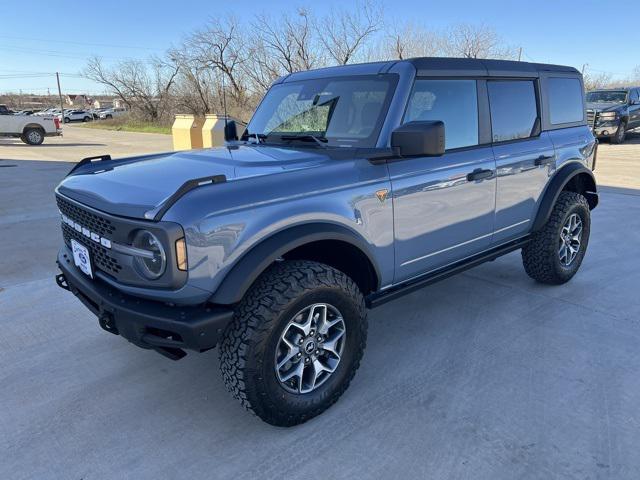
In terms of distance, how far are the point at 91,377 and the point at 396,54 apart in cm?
2527

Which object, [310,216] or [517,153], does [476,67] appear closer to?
[517,153]

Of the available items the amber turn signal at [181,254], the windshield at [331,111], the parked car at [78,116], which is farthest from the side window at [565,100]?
the parked car at [78,116]

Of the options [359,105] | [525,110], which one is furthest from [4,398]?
[525,110]

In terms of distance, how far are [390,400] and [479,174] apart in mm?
1645

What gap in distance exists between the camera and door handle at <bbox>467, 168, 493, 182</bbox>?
3.24 meters

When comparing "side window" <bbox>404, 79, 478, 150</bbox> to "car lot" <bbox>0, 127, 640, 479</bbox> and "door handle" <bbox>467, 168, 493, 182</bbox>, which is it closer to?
"door handle" <bbox>467, 168, 493, 182</bbox>

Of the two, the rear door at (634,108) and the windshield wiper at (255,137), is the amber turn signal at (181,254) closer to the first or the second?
the windshield wiper at (255,137)

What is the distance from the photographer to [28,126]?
20125mm

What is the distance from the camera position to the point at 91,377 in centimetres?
297

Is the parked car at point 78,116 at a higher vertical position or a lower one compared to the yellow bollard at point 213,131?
higher

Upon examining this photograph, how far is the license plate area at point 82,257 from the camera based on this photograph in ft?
8.31

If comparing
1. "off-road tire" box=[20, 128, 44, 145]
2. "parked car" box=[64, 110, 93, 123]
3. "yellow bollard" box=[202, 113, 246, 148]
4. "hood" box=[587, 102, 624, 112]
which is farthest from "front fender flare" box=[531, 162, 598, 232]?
"parked car" box=[64, 110, 93, 123]

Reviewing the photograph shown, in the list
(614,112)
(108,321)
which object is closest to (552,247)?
(108,321)

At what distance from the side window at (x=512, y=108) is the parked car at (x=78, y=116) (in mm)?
58268
